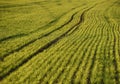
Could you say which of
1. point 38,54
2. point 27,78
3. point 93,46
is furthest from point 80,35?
point 27,78

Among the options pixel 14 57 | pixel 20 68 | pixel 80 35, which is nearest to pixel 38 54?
pixel 14 57

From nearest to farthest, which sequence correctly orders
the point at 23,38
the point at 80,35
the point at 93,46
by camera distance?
the point at 93,46, the point at 23,38, the point at 80,35

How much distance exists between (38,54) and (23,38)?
22.0ft

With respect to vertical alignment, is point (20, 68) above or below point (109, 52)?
above

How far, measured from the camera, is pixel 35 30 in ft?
112

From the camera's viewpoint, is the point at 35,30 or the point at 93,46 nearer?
the point at 93,46


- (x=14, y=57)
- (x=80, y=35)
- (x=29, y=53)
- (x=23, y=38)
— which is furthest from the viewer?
(x=80, y=35)

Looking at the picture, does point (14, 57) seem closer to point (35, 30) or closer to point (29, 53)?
point (29, 53)

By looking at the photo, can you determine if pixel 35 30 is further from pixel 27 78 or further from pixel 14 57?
pixel 27 78

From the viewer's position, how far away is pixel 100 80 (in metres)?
16.6

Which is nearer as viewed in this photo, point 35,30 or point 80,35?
point 80,35

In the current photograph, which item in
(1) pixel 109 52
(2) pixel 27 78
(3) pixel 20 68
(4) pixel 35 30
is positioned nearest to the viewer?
(2) pixel 27 78

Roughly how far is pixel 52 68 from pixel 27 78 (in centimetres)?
303

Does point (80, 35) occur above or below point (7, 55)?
below
